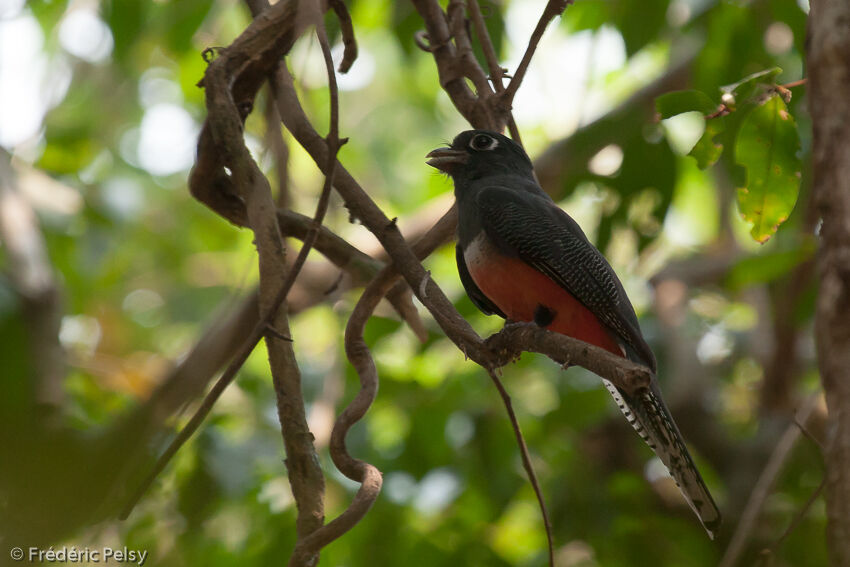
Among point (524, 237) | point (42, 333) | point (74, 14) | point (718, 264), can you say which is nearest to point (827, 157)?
point (524, 237)

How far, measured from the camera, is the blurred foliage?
346cm

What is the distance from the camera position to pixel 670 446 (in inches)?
150

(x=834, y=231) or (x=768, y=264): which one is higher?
(x=834, y=231)

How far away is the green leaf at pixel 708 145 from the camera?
3500 millimetres

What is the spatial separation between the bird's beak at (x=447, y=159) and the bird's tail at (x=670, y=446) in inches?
65.4

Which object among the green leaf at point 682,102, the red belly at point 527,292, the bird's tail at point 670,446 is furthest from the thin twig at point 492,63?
the bird's tail at point 670,446

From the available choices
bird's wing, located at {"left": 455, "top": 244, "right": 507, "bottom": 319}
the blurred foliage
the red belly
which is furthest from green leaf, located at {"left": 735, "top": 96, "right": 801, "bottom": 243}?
bird's wing, located at {"left": 455, "top": 244, "right": 507, "bottom": 319}

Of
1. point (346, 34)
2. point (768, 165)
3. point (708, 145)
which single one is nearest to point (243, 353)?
point (346, 34)

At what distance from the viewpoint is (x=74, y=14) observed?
796 cm

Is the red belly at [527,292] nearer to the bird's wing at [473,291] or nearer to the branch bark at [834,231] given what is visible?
the bird's wing at [473,291]

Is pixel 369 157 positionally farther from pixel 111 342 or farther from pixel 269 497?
pixel 269 497

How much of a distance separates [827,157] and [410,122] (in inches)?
466

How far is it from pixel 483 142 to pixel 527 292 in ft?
3.42

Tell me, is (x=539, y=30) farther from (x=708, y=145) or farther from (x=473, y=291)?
(x=473, y=291)
